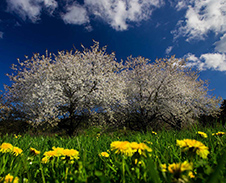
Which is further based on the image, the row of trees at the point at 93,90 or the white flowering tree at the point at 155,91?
the white flowering tree at the point at 155,91

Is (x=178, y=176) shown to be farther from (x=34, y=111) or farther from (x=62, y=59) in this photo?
(x=62, y=59)

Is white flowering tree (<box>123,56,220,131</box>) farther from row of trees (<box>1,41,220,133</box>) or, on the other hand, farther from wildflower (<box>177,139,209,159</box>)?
wildflower (<box>177,139,209,159</box>)

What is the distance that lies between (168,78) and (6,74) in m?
12.2

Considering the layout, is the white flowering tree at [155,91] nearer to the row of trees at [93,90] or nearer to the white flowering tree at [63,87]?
the row of trees at [93,90]

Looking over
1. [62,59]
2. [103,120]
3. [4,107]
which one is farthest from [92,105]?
[4,107]

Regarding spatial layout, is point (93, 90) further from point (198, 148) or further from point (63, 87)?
point (198, 148)

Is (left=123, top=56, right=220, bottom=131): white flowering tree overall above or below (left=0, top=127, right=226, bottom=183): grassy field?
above

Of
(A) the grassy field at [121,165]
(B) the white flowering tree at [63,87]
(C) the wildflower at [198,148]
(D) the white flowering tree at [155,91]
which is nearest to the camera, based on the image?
(A) the grassy field at [121,165]

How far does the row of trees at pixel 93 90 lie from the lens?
8.80 meters

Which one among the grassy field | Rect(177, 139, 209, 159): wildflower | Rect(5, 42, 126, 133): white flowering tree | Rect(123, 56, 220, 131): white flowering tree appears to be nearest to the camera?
the grassy field

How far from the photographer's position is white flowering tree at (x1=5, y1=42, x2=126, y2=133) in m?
8.55

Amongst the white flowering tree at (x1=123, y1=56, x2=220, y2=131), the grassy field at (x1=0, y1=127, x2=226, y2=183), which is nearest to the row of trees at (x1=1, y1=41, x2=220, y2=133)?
the white flowering tree at (x1=123, y1=56, x2=220, y2=131)

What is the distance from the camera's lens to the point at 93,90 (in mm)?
9648

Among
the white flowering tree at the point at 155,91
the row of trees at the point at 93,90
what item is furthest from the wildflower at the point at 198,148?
the white flowering tree at the point at 155,91
